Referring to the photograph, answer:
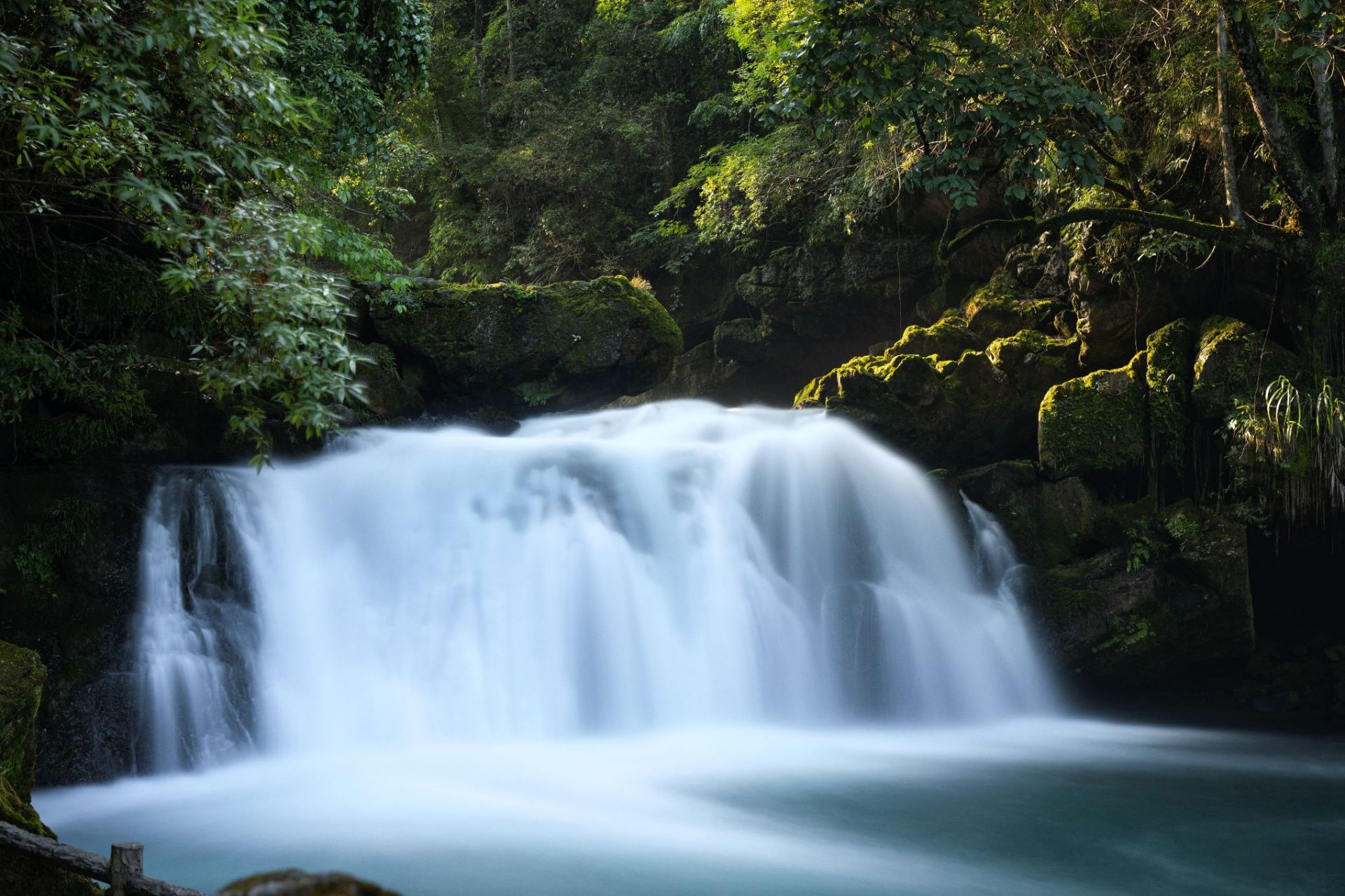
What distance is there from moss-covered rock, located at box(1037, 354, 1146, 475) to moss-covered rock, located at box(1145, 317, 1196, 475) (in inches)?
A: 4.9

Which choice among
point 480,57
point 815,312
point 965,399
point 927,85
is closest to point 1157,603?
point 965,399

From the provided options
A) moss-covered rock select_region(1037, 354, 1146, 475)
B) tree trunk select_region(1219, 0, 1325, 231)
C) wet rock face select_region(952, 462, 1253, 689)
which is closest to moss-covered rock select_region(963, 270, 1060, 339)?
moss-covered rock select_region(1037, 354, 1146, 475)

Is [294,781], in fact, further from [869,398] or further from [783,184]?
[783,184]

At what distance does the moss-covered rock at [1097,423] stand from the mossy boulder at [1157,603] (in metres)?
0.75

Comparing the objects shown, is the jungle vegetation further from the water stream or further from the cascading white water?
the water stream

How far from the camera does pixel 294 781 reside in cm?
745

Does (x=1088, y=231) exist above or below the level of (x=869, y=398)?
above

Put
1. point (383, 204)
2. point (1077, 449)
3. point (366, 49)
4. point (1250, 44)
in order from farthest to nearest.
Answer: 1. point (383, 204)
2. point (1077, 449)
3. point (366, 49)
4. point (1250, 44)

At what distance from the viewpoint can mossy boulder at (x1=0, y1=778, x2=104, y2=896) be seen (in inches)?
151

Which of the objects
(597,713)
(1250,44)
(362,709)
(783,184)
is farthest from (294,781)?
(783,184)

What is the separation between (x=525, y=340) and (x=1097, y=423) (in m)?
6.98

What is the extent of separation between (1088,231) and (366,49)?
26.8 ft

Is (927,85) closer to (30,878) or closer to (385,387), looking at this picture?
(385,387)

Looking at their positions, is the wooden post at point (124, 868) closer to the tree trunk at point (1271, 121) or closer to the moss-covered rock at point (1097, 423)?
the tree trunk at point (1271, 121)
